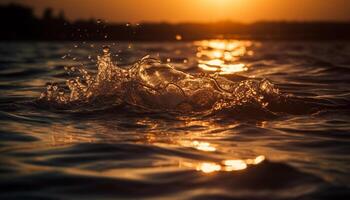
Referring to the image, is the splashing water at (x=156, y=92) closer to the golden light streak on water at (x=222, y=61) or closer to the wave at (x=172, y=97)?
the wave at (x=172, y=97)

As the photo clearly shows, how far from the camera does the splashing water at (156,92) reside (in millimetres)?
9055

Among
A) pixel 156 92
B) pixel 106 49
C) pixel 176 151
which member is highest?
pixel 106 49

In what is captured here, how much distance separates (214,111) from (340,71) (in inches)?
320

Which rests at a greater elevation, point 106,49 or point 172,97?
point 106,49

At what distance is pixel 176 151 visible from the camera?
605cm

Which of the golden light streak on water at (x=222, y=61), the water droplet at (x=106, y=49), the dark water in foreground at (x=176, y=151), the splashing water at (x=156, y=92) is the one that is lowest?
the golden light streak on water at (x=222, y=61)

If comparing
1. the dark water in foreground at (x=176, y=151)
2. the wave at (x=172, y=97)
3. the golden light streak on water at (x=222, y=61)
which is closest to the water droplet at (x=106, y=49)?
the wave at (x=172, y=97)

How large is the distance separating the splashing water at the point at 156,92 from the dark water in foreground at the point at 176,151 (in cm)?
19

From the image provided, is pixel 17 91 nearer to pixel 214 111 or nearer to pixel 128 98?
pixel 128 98

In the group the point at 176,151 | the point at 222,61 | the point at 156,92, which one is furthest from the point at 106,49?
the point at 222,61

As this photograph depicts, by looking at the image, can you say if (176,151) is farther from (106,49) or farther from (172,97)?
(106,49)

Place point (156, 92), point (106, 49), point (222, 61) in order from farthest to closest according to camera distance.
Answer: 1. point (222, 61)
2. point (106, 49)
3. point (156, 92)

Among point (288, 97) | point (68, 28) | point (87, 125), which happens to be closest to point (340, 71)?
point (288, 97)

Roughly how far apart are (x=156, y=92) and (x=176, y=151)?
11.9 feet
